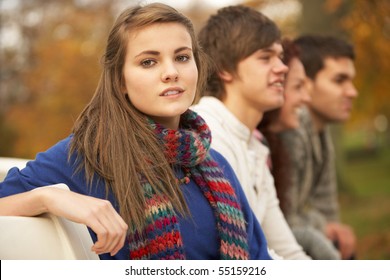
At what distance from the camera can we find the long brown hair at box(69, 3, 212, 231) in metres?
2.31

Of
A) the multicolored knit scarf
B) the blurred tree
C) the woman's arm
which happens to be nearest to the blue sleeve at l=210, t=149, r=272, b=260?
the multicolored knit scarf

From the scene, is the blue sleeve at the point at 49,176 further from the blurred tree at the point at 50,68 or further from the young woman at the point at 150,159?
the blurred tree at the point at 50,68

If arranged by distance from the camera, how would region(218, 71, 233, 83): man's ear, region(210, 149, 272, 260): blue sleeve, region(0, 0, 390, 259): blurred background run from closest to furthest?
1. region(210, 149, 272, 260): blue sleeve
2. region(218, 71, 233, 83): man's ear
3. region(0, 0, 390, 259): blurred background

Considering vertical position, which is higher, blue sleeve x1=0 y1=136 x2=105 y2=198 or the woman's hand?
blue sleeve x1=0 y1=136 x2=105 y2=198

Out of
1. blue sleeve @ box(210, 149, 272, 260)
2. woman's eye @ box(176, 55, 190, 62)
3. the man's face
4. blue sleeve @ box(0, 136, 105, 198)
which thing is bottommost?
blue sleeve @ box(210, 149, 272, 260)

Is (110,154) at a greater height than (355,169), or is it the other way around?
(110,154)

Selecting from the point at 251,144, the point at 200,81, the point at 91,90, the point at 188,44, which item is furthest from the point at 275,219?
the point at 91,90

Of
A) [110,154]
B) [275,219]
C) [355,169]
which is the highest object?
[110,154]

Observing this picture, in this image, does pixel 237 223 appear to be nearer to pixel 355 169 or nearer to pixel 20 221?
pixel 20 221

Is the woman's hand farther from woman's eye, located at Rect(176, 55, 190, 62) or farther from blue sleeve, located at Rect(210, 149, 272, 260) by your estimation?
blue sleeve, located at Rect(210, 149, 272, 260)

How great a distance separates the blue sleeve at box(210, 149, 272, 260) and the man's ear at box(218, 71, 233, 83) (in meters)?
0.98

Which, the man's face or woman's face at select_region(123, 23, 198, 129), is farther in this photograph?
the man's face

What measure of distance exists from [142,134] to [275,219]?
4.84 ft

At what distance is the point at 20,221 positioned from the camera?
6.68ft
